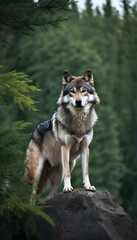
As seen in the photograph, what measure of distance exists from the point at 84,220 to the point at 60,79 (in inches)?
789

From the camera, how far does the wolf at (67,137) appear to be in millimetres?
9336

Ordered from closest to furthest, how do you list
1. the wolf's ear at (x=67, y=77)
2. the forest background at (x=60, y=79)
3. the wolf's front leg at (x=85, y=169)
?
the forest background at (x=60, y=79) < the wolf's front leg at (x=85, y=169) < the wolf's ear at (x=67, y=77)

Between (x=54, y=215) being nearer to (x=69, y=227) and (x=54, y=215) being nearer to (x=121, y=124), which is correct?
(x=69, y=227)

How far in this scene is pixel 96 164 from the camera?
101ft

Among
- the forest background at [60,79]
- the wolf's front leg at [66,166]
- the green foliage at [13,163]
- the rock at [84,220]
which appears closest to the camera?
the green foliage at [13,163]

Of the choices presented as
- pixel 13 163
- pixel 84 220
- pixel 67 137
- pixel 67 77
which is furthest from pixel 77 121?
pixel 13 163

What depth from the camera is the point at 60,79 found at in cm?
2838

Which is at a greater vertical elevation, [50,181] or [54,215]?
[50,181]

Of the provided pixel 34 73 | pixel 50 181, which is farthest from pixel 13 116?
pixel 50 181

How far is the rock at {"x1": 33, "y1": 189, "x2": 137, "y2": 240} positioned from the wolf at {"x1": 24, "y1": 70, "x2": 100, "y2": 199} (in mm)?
269

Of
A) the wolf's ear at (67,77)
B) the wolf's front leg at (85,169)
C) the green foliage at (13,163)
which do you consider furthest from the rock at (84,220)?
the wolf's ear at (67,77)

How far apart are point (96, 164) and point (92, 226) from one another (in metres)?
22.1

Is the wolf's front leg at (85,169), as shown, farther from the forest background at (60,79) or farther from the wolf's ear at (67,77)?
the wolf's ear at (67,77)

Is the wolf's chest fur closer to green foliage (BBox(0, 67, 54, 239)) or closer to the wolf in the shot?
the wolf
